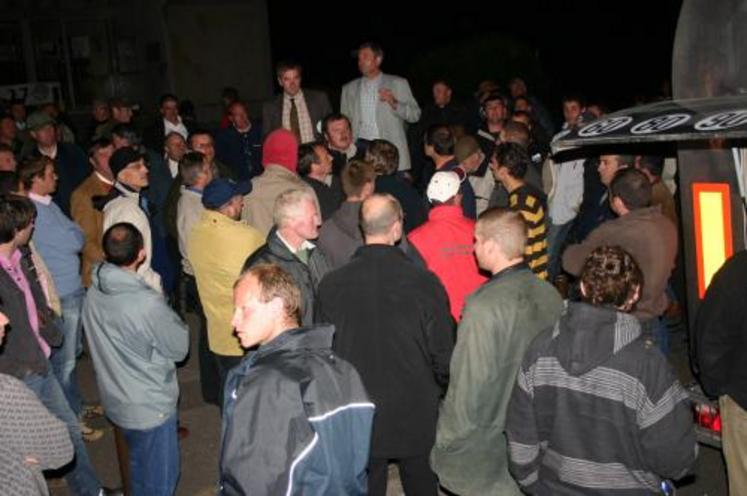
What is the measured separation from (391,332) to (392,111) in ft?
16.6

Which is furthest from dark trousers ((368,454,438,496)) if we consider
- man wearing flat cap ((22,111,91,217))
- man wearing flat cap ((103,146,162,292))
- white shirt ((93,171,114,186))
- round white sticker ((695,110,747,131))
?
man wearing flat cap ((22,111,91,217))

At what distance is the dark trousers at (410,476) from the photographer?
15.8ft

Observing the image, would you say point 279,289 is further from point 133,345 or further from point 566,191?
point 566,191

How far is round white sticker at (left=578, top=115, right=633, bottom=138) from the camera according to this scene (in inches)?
192

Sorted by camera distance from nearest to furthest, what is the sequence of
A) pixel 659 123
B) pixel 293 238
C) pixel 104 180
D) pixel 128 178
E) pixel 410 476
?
pixel 659 123, pixel 410 476, pixel 293 238, pixel 128 178, pixel 104 180

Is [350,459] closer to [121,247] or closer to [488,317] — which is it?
[488,317]

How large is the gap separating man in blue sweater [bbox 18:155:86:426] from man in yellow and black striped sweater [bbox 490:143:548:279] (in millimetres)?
3222

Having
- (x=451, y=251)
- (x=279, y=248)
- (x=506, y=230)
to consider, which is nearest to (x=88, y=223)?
(x=279, y=248)

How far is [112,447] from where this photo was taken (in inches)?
269

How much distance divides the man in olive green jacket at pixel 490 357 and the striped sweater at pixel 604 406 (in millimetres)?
487

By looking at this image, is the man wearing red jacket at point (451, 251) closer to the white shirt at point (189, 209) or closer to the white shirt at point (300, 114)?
the white shirt at point (189, 209)

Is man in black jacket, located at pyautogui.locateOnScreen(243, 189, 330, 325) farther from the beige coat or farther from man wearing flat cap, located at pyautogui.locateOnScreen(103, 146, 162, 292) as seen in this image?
the beige coat

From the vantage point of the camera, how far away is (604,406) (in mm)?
3615

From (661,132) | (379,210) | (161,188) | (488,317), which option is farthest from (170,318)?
(161,188)
